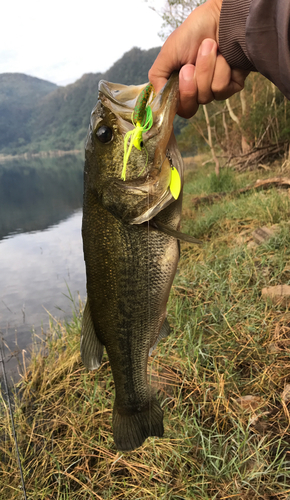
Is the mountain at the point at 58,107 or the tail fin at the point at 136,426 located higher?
the mountain at the point at 58,107

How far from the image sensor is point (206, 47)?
1.54 meters

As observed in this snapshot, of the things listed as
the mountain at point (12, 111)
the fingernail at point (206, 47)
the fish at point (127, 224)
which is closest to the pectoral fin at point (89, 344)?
the fish at point (127, 224)

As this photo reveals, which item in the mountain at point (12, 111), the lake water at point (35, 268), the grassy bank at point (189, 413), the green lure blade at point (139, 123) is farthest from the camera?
the mountain at point (12, 111)

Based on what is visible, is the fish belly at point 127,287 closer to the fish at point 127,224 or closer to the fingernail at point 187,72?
the fish at point 127,224

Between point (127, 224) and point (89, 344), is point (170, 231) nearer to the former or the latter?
point (127, 224)

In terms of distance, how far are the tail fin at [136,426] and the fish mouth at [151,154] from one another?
1067 mm

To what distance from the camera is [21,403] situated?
11.1ft

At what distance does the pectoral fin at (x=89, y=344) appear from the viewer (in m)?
1.53

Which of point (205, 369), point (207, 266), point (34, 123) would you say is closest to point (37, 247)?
point (207, 266)

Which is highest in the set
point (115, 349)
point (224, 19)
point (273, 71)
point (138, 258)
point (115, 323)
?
point (224, 19)

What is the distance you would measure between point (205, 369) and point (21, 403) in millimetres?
2027

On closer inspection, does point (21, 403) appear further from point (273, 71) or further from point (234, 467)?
point (273, 71)

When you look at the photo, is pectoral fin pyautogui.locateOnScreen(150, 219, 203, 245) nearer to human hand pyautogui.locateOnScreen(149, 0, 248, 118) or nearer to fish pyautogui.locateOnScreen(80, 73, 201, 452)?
fish pyautogui.locateOnScreen(80, 73, 201, 452)

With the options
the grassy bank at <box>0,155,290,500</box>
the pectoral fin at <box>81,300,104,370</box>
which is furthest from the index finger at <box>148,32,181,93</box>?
the grassy bank at <box>0,155,290,500</box>
